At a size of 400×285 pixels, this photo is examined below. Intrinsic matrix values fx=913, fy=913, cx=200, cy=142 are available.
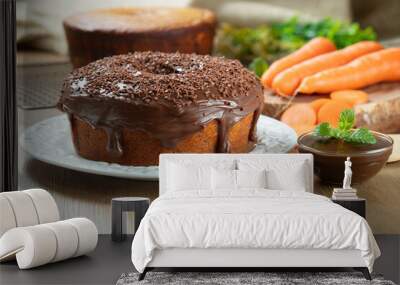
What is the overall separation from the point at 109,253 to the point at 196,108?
0.83m

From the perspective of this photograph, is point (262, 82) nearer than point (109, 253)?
No

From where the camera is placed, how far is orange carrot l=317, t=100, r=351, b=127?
504 centimetres

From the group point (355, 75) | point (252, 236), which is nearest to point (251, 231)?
point (252, 236)

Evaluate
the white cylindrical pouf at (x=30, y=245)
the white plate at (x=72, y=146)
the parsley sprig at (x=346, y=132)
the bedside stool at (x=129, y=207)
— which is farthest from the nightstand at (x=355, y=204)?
the white cylindrical pouf at (x=30, y=245)

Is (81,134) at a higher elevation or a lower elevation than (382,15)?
lower

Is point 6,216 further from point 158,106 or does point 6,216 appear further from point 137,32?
point 137,32

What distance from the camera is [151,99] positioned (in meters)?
4.41

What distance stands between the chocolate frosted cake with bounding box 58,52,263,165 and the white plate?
0.24 feet

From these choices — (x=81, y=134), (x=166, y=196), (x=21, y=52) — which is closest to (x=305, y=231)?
(x=166, y=196)

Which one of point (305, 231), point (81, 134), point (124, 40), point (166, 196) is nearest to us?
point (305, 231)

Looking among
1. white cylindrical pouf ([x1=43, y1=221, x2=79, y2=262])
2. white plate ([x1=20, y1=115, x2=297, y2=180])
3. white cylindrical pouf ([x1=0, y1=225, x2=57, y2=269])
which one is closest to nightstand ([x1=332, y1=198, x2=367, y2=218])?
white plate ([x1=20, y1=115, x2=297, y2=180])

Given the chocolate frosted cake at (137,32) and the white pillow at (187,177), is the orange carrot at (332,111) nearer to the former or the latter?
the chocolate frosted cake at (137,32)

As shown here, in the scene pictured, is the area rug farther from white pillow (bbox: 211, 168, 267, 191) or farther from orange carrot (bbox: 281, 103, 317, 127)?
orange carrot (bbox: 281, 103, 317, 127)

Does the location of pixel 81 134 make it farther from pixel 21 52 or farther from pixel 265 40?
pixel 265 40
